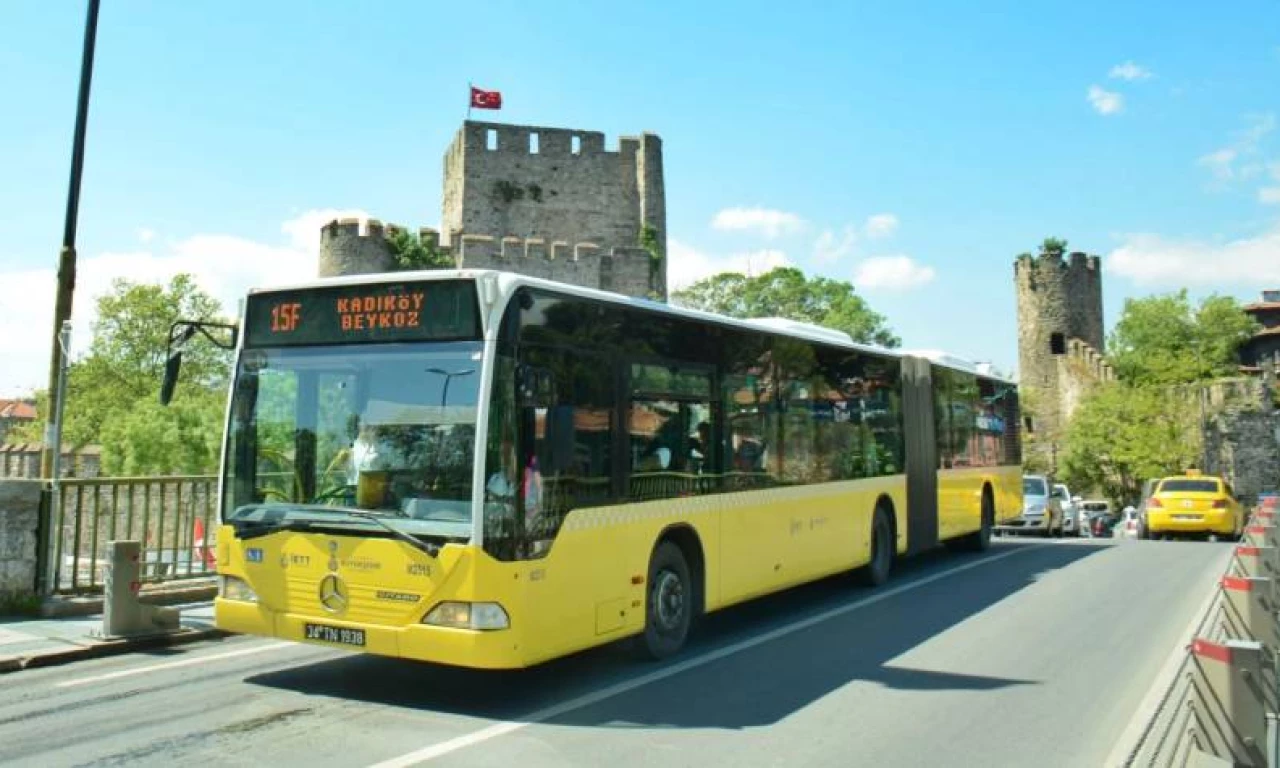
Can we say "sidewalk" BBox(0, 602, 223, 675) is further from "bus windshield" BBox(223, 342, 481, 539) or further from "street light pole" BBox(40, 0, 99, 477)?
"bus windshield" BBox(223, 342, 481, 539)

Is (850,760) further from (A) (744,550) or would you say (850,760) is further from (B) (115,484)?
(B) (115,484)

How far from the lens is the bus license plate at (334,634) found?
6.64m

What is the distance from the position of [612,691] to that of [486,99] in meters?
47.4

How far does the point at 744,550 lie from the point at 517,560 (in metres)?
3.51

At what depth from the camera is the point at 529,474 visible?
6.58 meters

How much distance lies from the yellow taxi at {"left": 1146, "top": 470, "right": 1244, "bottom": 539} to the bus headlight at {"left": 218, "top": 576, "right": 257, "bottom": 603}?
2215 cm

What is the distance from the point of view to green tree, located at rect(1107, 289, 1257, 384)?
7200cm

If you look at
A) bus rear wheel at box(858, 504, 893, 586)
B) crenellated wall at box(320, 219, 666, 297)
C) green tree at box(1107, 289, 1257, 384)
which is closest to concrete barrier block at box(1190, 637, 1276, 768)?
bus rear wheel at box(858, 504, 893, 586)

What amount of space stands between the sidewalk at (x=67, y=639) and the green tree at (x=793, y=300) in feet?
210

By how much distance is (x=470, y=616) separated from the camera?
6312 mm

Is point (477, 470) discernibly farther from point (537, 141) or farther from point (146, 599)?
point (537, 141)

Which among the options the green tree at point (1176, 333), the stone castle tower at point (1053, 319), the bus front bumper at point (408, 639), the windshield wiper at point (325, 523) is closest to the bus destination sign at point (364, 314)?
the windshield wiper at point (325, 523)

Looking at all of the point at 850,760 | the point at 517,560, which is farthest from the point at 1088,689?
the point at 517,560

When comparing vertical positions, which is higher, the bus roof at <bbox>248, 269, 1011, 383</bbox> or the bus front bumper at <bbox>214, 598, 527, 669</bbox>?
the bus roof at <bbox>248, 269, 1011, 383</bbox>
